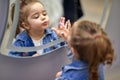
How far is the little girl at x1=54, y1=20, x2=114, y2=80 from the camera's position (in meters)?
1.08

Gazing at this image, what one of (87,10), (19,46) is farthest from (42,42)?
(87,10)

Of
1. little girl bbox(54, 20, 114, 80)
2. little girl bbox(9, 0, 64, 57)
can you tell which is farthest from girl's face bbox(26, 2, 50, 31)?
little girl bbox(54, 20, 114, 80)

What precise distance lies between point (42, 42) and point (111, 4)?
1.46 ft

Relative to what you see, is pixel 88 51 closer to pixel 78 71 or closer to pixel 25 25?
pixel 78 71

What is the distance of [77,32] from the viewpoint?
1.11 meters

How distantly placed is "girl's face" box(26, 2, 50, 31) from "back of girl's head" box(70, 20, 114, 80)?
251mm

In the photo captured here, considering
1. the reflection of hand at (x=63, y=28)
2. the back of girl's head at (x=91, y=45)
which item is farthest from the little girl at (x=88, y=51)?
the reflection of hand at (x=63, y=28)

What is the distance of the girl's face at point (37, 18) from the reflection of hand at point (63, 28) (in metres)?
0.06

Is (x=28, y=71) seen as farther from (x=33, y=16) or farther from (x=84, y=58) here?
(x=84, y=58)

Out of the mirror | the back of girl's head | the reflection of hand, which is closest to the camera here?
the back of girl's head

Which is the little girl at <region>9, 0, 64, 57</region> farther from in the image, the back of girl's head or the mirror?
the back of girl's head

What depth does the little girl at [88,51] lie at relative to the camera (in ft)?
3.55

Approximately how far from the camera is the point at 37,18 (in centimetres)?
132

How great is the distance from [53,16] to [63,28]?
0.08m
